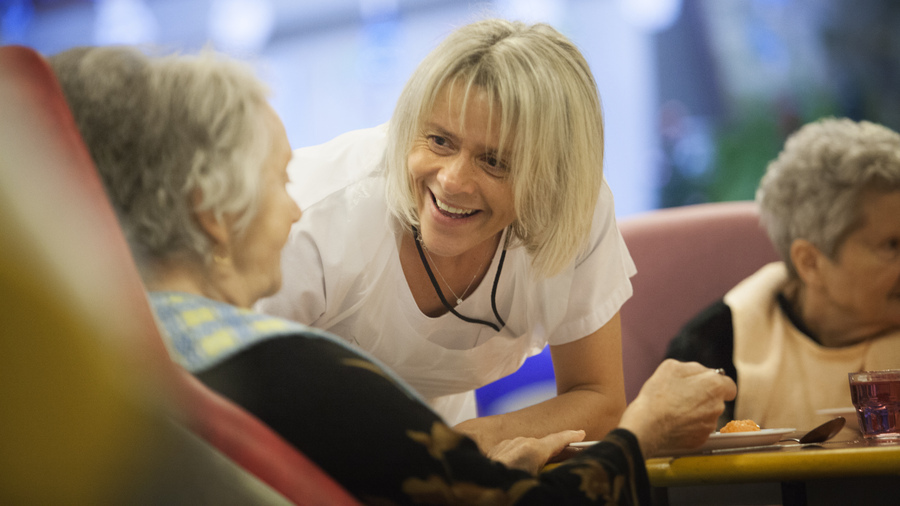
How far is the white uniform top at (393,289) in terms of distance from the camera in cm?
139

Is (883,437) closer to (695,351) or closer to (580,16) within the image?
(695,351)

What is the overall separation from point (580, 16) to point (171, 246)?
2.80 m

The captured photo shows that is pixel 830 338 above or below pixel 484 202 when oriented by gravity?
below

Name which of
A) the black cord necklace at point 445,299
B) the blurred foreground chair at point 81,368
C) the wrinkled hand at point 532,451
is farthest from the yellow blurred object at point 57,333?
the black cord necklace at point 445,299

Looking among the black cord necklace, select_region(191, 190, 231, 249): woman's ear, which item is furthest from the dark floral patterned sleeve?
the black cord necklace

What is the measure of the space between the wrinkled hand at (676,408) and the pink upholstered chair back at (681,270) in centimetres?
115

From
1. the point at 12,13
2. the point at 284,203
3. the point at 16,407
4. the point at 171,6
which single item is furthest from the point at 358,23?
the point at 16,407

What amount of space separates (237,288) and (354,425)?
19 centimetres

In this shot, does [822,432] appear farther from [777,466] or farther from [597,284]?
[597,284]

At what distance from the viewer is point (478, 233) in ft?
4.75

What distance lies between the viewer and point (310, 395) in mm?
688

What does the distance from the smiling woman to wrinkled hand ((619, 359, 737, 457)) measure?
15.3 inches

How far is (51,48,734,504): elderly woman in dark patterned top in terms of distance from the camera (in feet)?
2.26

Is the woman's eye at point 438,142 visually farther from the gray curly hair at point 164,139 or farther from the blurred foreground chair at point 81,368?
the blurred foreground chair at point 81,368
